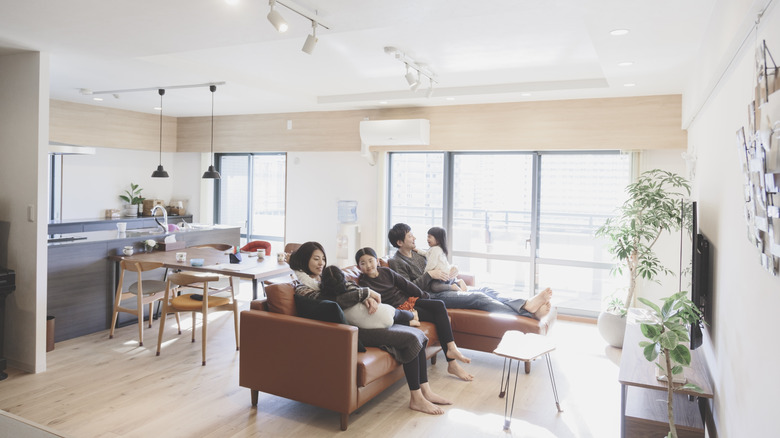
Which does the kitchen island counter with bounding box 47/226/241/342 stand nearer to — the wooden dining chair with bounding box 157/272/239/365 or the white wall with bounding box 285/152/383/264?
the wooden dining chair with bounding box 157/272/239/365

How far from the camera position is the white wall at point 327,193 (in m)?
7.50

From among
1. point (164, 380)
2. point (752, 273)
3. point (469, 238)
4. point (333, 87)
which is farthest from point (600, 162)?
point (164, 380)

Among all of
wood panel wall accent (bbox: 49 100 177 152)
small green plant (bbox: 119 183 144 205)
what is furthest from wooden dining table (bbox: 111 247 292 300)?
small green plant (bbox: 119 183 144 205)

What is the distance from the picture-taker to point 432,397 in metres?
3.85

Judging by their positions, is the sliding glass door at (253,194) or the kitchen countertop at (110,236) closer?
the kitchen countertop at (110,236)

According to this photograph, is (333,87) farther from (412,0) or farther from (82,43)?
(412,0)

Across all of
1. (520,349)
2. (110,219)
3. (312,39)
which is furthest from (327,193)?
(520,349)

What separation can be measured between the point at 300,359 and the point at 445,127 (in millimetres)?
3967

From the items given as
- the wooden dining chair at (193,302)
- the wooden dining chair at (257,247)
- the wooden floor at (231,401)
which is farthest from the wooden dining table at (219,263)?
the wooden floor at (231,401)

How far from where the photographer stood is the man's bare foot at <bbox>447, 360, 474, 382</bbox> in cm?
436

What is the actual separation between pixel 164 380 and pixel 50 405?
0.77 m

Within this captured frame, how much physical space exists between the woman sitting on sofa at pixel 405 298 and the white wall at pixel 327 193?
9.09ft

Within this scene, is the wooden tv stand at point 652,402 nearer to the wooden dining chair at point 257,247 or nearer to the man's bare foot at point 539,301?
the man's bare foot at point 539,301

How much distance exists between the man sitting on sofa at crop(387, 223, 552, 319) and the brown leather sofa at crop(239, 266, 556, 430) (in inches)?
44.4
